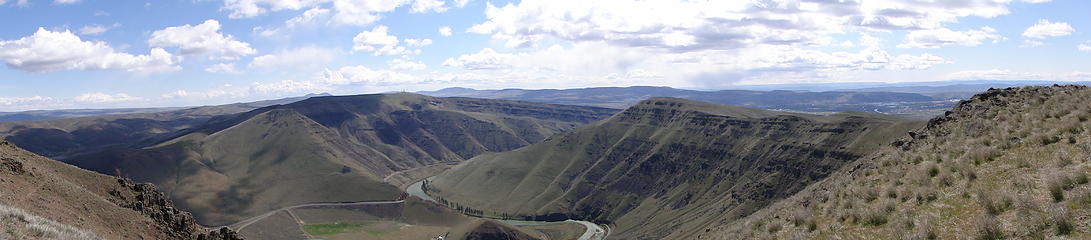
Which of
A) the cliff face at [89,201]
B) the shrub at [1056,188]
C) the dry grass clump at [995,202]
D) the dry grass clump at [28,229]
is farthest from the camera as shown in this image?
the cliff face at [89,201]

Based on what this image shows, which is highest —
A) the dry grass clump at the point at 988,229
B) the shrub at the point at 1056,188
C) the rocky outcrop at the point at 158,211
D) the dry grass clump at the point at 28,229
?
the shrub at the point at 1056,188

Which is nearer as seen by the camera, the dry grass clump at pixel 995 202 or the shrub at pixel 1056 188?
the shrub at pixel 1056 188

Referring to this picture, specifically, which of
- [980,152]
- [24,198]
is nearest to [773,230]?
[980,152]

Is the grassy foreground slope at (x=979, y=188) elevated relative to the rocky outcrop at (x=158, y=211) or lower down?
elevated

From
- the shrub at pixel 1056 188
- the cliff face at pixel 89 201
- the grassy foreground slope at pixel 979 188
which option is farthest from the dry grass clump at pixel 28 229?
the shrub at pixel 1056 188

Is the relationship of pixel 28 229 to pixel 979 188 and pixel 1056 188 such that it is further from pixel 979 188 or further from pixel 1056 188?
pixel 1056 188

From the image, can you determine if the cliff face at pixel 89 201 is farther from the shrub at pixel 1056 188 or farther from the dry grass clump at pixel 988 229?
the shrub at pixel 1056 188
